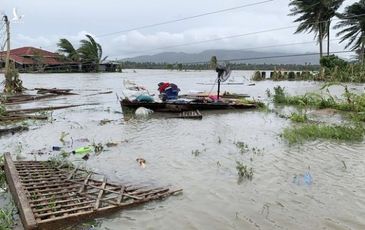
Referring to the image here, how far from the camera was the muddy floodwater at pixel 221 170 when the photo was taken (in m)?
A: 6.00

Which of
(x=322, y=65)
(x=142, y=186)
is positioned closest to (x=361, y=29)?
(x=322, y=65)

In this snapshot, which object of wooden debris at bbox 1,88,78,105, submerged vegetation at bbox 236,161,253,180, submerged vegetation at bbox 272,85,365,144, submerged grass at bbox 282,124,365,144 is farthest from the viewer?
wooden debris at bbox 1,88,78,105

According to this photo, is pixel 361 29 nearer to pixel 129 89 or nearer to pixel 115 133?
pixel 129 89

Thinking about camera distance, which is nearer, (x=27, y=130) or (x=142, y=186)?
(x=142, y=186)

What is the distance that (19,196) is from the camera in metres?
6.02

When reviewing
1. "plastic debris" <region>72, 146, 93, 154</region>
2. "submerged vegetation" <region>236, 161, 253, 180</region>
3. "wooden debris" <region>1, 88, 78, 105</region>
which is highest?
"wooden debris" <region>1, 88, 78, 105</region>

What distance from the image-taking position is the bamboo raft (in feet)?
18.3

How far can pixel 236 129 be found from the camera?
14.0 meters

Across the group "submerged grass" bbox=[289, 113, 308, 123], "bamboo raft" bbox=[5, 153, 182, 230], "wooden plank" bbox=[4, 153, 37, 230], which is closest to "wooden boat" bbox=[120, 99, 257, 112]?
"submerged grass" bbox=[289, 113, 308, 123]

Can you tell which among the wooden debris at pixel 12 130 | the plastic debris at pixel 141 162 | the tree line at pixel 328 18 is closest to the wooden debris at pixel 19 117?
the wooden debris at pixel 12 130

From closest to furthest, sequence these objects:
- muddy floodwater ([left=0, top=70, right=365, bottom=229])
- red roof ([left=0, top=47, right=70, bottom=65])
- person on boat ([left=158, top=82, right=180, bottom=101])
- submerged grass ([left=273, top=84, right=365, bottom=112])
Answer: muddy floodwater ([left=0, top=70, right=365, bottom=229]), submerged grass ([left=273, top=84, right=365, bottom=112]), person on boat ([left=158, top=82, right=180, bottom=101]), red roof ([left=0, top=47, right=70, bottom=65])

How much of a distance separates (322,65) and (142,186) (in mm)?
41327

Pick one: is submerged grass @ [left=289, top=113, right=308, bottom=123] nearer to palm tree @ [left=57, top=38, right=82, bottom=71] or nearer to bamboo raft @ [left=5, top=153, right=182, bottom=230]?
bamboo raft @ [left=5, top=153, right=182, bottom=230]

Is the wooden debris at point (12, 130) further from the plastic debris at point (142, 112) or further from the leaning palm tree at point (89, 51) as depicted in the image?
the leaning palm tree at point (89, 51)
